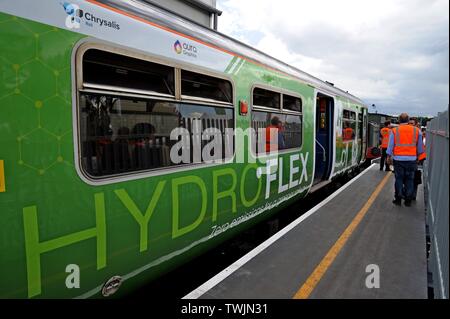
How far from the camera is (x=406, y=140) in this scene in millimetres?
5785

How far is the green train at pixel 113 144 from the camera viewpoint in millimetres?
1921

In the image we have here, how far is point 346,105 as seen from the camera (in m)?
9.42

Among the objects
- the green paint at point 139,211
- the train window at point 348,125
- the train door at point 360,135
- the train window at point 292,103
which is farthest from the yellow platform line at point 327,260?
the train door at point 360,135

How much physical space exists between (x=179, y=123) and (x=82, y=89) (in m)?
1.02

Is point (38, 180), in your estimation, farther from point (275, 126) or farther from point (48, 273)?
point (275, 126)

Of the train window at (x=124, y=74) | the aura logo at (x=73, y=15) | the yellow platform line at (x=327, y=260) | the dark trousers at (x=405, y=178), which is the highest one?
the aura logo at (x=73, y=15)

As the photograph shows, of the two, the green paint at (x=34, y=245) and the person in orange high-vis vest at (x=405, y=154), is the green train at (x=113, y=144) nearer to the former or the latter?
the green paint at (x=34, y=245)

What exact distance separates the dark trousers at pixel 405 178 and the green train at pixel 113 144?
3095 millimetres

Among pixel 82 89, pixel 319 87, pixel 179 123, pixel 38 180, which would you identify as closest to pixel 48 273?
pixel 38 180

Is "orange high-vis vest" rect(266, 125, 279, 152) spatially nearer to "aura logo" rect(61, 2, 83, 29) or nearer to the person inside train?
the person inside train

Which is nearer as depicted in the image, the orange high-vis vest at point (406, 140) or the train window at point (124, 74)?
the train window at point (124, 74)

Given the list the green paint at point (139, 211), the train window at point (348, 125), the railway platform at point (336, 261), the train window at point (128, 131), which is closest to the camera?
the train window at point (128, 131)

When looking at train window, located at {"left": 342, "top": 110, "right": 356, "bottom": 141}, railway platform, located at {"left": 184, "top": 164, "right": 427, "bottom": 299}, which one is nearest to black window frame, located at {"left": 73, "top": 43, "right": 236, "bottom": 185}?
railway platform, located at {"left": 184, "top": 164, "right": 427, "bottom": 299}

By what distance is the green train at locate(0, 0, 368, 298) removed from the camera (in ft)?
6.30
